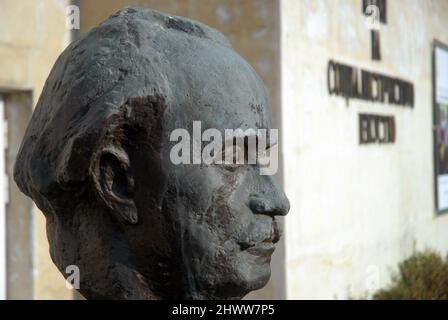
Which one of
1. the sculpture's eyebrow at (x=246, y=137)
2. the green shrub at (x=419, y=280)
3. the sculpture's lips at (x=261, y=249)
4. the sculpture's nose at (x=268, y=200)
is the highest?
the sculpture's eyebrow at (x=246, y=137)

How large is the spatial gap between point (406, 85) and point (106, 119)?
505 cm

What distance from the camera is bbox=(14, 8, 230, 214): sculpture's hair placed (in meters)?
1.62

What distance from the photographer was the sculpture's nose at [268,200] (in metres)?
1.74

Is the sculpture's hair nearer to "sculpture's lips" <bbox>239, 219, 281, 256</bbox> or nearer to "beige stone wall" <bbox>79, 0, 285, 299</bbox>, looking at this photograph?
"sculpture's lips" <bbox>239, 219, 281, 256</bbox>

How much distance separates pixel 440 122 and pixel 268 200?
19.1 ft

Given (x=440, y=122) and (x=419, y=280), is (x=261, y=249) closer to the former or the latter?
(x=419, y=280)

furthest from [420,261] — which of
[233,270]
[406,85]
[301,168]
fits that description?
[233,270]

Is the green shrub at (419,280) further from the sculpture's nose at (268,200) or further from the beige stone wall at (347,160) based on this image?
the sculpture's nose at (268,200)

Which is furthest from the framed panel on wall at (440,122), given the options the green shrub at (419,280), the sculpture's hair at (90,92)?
the sculpture's hair at (90,92)

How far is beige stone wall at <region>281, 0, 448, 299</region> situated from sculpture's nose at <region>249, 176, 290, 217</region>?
2.25m

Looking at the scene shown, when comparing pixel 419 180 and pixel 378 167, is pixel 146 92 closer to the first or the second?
pixel 378 167

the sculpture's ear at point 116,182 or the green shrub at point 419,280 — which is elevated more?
the sculpture's ear at point 116,182

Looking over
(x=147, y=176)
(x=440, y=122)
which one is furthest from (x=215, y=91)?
(x=440, y=122)

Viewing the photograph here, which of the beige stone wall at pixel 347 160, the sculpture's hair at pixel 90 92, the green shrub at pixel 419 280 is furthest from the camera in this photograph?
the green shrub at pixel 419 280
